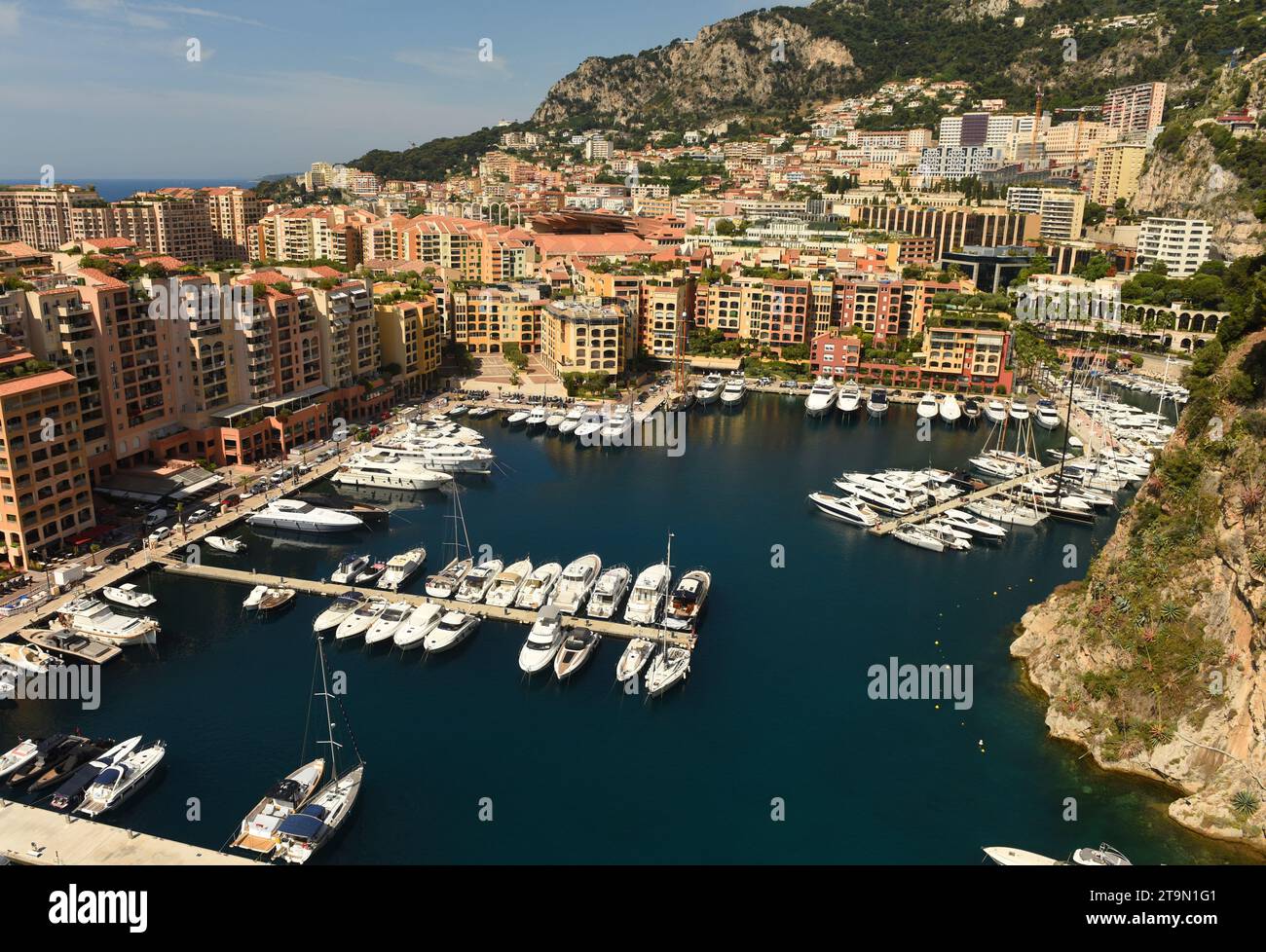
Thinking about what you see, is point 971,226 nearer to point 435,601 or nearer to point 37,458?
point 435,601

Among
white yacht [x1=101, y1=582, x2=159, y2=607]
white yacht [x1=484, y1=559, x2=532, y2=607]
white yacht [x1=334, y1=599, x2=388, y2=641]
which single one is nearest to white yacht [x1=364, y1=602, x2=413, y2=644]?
white yacht [x1=334, y1=599, x2=388, y2=641]

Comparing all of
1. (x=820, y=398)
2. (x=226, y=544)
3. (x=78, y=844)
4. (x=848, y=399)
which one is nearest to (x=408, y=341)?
(x=226, y=544)

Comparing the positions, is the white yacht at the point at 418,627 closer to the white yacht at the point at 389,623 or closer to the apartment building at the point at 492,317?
the white yacht at the point at 389,623

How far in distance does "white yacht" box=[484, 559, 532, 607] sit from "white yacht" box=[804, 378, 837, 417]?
109 feet

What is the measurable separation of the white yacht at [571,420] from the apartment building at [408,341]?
1200 cm

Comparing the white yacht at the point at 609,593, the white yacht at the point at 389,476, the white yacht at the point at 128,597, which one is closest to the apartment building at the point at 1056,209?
the white yacht at the point at 389,476

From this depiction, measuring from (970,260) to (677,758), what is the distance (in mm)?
89049

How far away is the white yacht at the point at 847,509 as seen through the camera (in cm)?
4456

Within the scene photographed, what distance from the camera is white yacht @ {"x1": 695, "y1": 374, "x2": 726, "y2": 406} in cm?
6875

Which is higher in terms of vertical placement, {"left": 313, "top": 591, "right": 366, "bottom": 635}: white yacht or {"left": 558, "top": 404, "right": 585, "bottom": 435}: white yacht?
{"left": 558, "top": 404, "right": 585, "bottom": 435}: white yacht

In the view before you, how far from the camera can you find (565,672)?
30.6m

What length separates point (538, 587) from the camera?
117ft

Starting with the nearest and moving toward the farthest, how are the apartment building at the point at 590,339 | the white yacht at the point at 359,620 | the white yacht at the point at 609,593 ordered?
the white yacht at the point at 359,620, the white yacht at the point at 609,593, the apartment building at the point at 590,339

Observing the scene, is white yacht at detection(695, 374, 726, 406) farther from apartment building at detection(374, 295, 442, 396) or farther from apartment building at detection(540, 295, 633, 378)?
apartment building at detection(374, 295, 442, 396)
